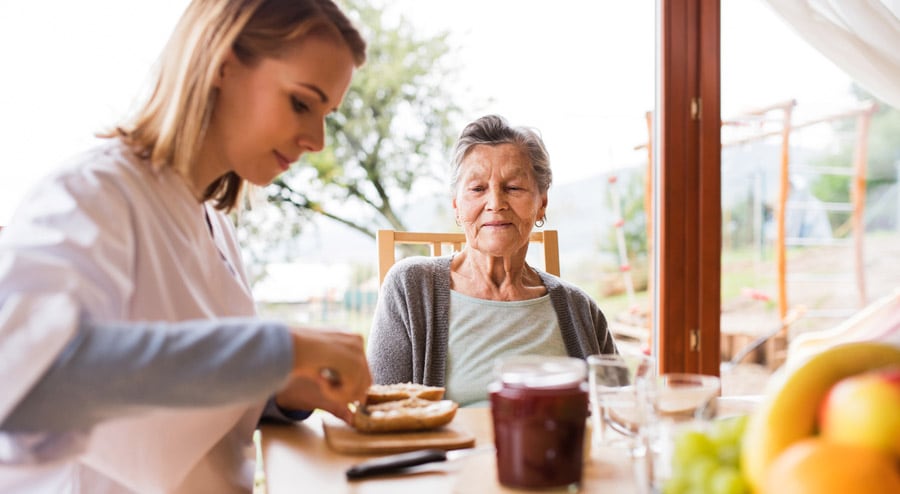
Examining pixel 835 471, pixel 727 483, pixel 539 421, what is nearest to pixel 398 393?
pixel 539 421

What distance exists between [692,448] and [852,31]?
283 centimetres

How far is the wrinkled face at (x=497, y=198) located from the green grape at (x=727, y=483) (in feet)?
4.54

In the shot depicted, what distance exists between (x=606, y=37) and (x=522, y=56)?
35 cm

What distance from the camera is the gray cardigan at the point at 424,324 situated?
75.8 inches

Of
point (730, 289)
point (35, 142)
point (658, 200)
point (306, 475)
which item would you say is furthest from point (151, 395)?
point (730, 289)

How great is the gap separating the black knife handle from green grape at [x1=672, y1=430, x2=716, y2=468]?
36 centimetres

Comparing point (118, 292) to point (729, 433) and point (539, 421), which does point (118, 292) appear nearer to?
point (539, 421)

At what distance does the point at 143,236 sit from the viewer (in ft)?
3.55

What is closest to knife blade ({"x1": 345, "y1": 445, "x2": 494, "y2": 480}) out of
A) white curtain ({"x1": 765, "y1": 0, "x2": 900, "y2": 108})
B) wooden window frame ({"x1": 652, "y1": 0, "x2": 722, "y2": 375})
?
wooden window frame ({"x1": 652, "y1": 0, "x2": 722, "y2": 375})

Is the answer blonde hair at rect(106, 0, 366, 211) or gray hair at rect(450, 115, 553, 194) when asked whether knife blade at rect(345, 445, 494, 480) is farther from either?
gray hair at rect(450, 115, 553, 194)

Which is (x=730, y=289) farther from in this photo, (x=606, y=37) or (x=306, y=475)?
(x=306, y=475)

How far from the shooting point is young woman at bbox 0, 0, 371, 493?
0.87 metres

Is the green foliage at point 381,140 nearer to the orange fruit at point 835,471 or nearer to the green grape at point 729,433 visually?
the green grape at point 729,433

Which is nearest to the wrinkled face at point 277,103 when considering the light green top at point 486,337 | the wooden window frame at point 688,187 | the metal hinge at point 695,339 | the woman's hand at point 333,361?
the woman's hand at point 333,361
